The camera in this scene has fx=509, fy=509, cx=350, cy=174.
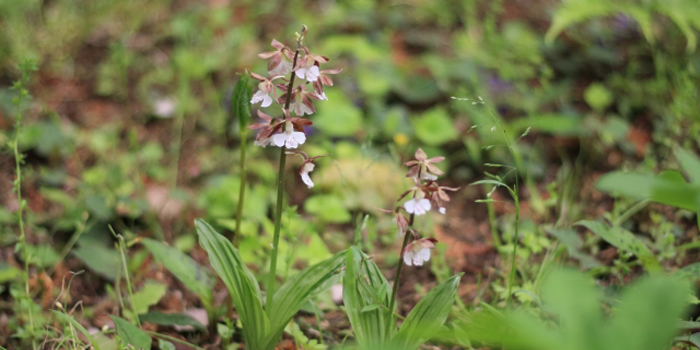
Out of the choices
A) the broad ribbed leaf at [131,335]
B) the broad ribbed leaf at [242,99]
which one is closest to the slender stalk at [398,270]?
the broad ribbed leaf at [242,99]

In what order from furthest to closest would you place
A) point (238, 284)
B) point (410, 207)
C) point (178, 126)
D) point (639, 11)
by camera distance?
point (178, 126)
point (639, 11)
point (238, 284)
point (410, 207)

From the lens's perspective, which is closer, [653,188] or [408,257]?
[653,188]

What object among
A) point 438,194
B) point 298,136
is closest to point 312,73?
point 298,136

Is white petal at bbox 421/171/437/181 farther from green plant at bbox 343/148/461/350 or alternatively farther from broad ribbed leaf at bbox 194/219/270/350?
broad ribbed leaf at bbox 194/219/270/350

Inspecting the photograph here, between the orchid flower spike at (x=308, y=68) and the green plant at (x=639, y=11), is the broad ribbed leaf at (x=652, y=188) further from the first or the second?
the green plant at (x=639, y=11)

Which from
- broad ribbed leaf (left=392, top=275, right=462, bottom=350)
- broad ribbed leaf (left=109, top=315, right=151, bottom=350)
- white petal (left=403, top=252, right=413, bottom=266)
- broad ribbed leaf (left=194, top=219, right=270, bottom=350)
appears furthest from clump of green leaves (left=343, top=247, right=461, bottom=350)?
broad ribbed leaf (left=109, top=315, right=151, bottom=350)

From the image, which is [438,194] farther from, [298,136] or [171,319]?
[171,319]
